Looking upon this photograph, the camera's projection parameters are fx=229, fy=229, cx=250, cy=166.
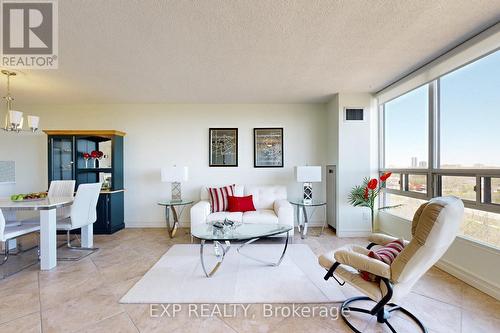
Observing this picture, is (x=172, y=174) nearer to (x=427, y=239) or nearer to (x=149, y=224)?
(x=149, y=224)

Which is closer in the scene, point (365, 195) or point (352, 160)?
point (365, 195)

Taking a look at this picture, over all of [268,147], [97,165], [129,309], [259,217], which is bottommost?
[129,309]

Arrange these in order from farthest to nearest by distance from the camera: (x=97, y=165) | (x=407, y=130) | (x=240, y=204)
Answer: (x=97, y=165)
(x=240, y=204)
(x=407, y=130)

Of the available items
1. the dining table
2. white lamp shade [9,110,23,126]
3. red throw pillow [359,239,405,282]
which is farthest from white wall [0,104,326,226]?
red throw pillow [359,239,405,282]

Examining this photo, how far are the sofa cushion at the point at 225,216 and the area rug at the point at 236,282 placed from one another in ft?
1.84

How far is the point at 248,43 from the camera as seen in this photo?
2.43 metres

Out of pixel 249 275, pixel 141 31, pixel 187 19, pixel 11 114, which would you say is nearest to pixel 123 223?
pixel 11 114

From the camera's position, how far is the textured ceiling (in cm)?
192

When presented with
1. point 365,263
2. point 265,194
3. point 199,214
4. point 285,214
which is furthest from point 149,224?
point 365,263

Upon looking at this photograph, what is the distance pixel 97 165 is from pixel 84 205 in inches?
59.8

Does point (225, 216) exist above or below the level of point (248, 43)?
below

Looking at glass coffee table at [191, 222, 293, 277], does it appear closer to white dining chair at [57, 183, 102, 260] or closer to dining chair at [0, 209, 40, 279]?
white dining chair at [57, 183, 102, 260]

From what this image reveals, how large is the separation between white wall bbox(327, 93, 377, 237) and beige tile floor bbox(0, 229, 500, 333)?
139 centimetres

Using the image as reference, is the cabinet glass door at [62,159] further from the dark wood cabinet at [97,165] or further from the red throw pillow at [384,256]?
the red throw pillow at [384,256]
